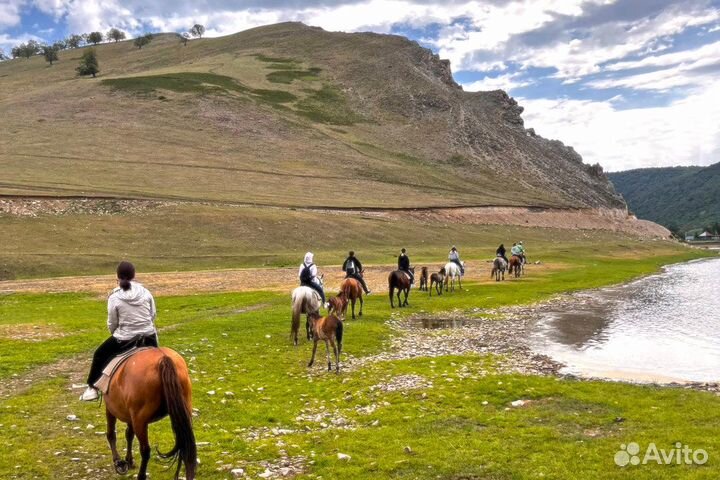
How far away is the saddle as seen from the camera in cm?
977

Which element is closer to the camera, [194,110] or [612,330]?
[612,330]

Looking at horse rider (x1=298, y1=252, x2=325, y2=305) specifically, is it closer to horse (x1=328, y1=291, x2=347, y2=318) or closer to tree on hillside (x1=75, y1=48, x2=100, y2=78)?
horse (x1=328, y1=291, x2=347, y2=318)

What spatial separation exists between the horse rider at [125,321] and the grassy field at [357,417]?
1925 millimetres

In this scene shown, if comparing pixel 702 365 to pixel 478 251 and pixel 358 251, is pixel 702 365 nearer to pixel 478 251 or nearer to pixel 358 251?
pixel 358 251

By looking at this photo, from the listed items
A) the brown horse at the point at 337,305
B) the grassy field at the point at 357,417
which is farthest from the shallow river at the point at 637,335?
the brown horse at the point at 337,305

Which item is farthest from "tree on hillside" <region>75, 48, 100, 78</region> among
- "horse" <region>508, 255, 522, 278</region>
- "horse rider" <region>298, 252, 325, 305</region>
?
"horse rider" <region>298, 252, 325, 305</region>

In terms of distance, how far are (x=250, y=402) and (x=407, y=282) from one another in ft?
60.9

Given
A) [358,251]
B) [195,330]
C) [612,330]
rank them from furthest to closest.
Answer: [358,251], [612,330], [195,330]

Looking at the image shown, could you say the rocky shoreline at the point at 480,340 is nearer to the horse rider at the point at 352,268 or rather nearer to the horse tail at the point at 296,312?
the horse rider at the point at 352,268

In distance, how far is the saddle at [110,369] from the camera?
9.77 m

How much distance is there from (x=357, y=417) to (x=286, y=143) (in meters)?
123

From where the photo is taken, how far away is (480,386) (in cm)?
1498

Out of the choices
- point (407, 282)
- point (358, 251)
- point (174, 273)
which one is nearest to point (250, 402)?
point (407, 282)

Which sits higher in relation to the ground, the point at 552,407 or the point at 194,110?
the point at 194,110
